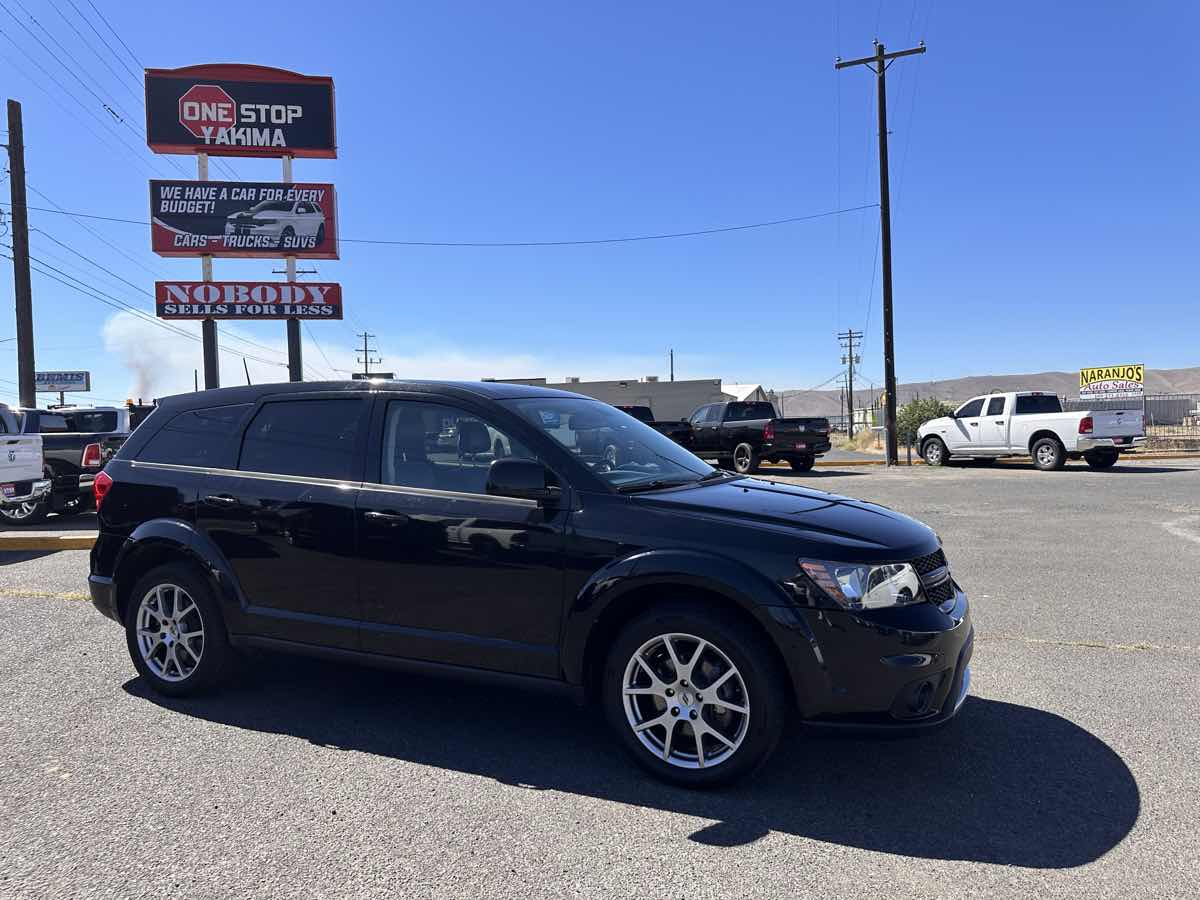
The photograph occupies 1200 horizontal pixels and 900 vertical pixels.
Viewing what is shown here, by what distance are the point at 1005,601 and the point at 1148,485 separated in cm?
1099

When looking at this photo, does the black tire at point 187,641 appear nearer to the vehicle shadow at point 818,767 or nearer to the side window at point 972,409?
the vehicle shadow at point 818,767

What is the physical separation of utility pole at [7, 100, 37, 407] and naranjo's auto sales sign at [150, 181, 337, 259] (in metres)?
4.88

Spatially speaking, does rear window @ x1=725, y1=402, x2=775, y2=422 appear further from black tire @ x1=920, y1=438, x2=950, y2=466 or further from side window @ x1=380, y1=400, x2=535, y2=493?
side window @ x1=380, y1=400, x2=535, y2=493

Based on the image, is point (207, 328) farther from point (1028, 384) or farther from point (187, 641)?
point (1028, 384)

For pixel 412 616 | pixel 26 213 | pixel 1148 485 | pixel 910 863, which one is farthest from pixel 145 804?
pixel 26 213

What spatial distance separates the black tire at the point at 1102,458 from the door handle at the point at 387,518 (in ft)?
62.6

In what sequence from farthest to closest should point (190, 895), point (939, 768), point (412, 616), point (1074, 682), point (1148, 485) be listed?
point (1148, 485)
point (1074, 682)
point (412, 616)
point (939, 768)
point (190, 895)

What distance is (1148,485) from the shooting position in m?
15.2

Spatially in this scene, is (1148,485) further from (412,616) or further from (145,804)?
(145,804)

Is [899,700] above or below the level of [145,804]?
above

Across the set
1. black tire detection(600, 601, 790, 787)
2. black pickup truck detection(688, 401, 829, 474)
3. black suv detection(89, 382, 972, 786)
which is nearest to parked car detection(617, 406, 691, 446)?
black pickup truck detection(688, 401, 829, 474)

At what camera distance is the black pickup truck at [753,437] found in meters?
19.4

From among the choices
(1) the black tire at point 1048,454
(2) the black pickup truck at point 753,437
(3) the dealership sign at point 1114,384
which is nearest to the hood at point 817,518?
(2) the black pickup truck at point 753,437

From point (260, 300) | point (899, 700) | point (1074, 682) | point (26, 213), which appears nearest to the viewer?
point (899, 700)
